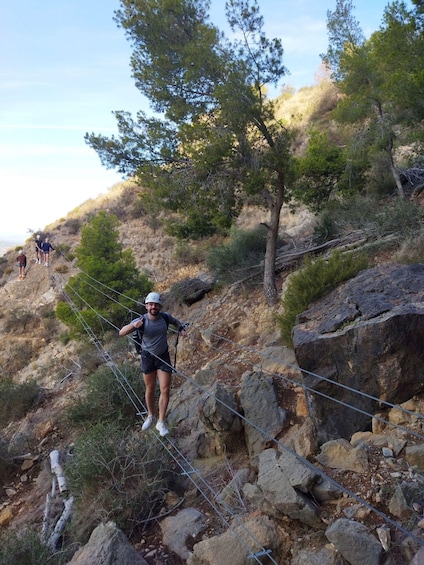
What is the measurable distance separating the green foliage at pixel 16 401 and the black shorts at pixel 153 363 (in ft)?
23.4

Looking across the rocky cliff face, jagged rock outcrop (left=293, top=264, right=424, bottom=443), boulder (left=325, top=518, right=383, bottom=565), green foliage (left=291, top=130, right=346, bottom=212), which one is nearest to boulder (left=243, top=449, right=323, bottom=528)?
the rocky cliff face

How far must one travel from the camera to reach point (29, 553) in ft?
16.3

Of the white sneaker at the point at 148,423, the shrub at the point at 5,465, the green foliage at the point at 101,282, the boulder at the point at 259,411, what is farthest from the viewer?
the green foliage at the point at 101,282

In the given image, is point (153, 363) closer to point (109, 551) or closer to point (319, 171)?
point (109, 551)

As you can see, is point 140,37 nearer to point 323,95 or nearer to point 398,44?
point 398,44

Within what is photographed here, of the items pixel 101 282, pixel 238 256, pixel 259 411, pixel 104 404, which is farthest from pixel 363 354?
pixel 101 282

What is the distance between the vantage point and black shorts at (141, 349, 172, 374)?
633 centimetres

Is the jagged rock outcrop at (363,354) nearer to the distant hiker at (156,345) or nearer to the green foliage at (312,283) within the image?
the green foliage at (312,283)

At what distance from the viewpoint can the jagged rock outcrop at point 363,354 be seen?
16.7ft

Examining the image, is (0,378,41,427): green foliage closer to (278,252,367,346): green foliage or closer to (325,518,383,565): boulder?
(278,252,367,346): green foliage

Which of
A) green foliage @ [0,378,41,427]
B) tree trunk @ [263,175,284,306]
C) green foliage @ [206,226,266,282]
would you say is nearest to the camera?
tree trunk @ [263,175,284,306]

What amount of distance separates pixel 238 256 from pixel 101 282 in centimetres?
502

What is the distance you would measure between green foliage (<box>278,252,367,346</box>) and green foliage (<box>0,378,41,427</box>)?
7.89 m

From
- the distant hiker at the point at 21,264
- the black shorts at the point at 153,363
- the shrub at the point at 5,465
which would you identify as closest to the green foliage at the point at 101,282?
the shrub at the point at 5,465
